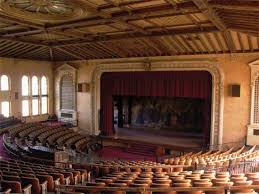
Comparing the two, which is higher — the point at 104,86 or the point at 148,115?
the point at 104,86

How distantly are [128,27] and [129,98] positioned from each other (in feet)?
35.2

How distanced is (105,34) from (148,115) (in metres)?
9.32

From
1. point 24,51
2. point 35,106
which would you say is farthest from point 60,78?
point 24,51

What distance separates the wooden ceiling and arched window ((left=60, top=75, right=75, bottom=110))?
9.46ft

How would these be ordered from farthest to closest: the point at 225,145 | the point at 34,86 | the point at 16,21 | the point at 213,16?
the point at 34,86 → the point at 225,145 → the point at 16,21 → the point at 213,16

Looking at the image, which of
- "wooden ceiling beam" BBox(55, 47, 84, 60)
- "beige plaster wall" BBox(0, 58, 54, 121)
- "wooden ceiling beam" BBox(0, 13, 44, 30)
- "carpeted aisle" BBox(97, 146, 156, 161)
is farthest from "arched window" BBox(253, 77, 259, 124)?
"beige plaster wall" BBox(0, 58, 54, 121)

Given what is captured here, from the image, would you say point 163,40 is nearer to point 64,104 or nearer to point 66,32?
point 66,32

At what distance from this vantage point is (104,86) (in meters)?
21.0

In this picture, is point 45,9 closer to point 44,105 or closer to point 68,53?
point 68,53

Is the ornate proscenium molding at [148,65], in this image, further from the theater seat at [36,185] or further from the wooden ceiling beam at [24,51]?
the theater seat at [36,185]

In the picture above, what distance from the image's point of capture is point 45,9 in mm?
10883

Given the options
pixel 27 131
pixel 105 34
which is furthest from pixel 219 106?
pixel 27 131

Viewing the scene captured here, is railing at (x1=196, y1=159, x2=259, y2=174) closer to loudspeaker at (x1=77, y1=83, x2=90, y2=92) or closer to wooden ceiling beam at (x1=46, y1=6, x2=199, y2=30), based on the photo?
wooden ceiling beam at (x1=46, y1=6, x2=199, y2=30)

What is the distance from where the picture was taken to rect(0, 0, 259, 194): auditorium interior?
840 cm
